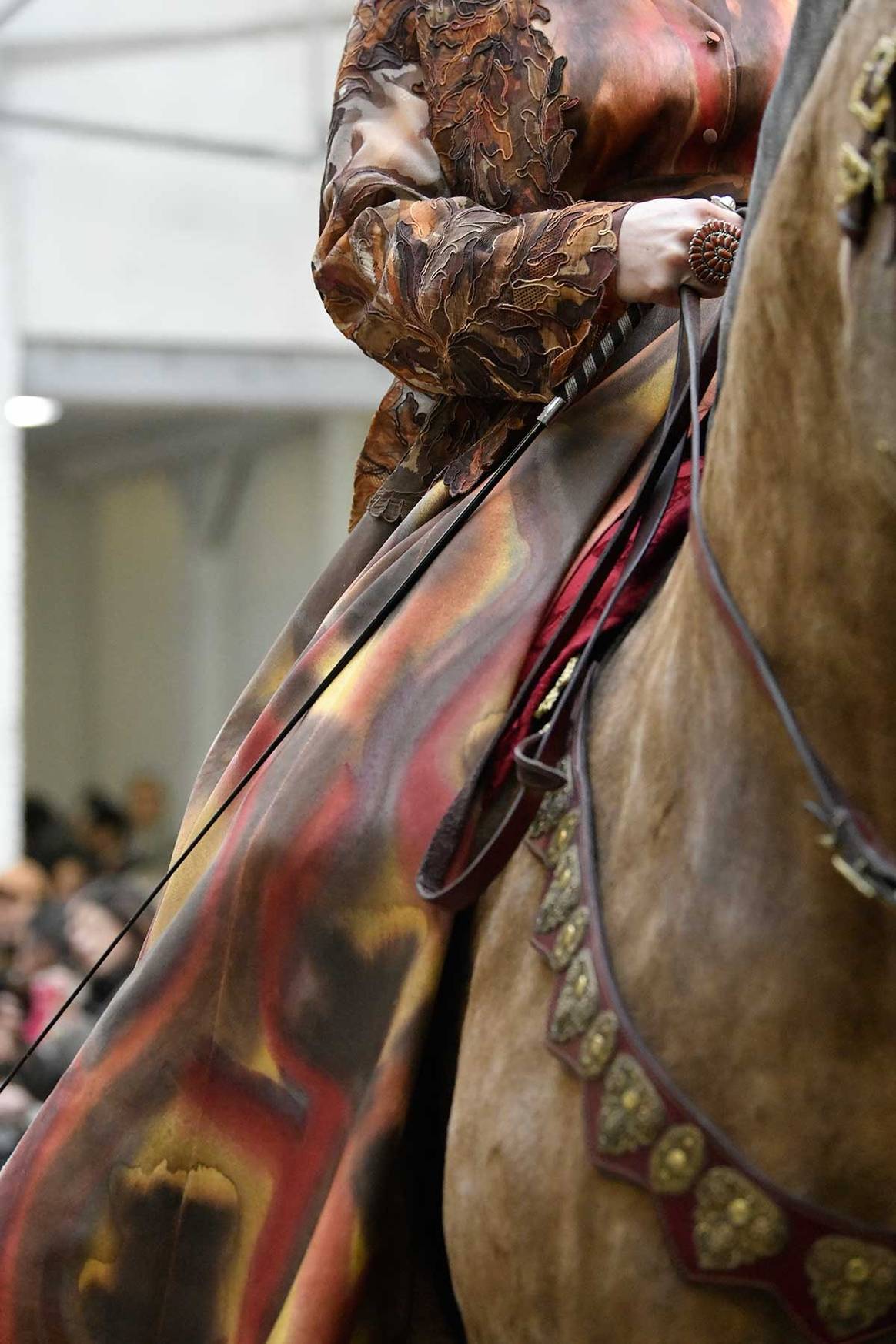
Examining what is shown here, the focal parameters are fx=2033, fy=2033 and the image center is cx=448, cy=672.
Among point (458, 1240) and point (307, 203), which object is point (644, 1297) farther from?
point (307, 203)

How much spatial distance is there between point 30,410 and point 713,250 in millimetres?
9721

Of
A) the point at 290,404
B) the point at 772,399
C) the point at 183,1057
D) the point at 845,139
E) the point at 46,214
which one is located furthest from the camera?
the point at 290,404

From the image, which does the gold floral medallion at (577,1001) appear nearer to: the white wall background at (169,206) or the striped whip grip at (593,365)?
the striped whip grip at (593,365)

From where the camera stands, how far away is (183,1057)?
2219 mm

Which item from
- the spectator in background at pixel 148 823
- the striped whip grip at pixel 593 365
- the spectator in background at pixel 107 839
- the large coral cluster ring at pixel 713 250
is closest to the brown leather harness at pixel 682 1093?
the large coral cluster ring at pixel 713 250

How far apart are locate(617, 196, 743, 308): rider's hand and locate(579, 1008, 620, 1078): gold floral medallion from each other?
2.51ft

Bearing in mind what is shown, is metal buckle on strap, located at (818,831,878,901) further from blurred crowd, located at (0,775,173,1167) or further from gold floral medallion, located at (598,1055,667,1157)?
blurred crowd, located at (0,775,173,1167)

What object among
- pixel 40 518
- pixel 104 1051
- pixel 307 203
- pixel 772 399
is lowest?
pixel 40 518

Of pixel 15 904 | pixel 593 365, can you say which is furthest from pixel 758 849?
pixel 15 904

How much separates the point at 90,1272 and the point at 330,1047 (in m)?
0.45

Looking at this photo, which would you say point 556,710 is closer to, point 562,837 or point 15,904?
point 562,837

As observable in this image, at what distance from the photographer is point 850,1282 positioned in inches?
60.5

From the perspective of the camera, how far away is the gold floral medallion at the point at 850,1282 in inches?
60.2

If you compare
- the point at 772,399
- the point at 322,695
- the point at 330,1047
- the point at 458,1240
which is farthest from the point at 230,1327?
the point at 772,399
